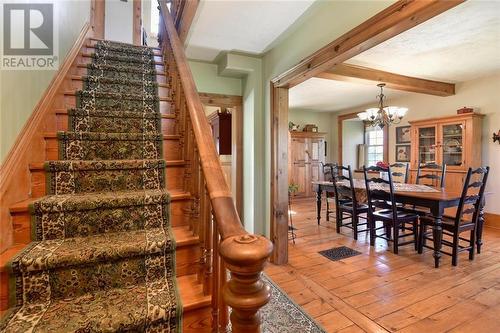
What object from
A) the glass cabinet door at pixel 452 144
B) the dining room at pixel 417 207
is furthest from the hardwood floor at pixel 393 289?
the glass cabinet door at pixel 452 144

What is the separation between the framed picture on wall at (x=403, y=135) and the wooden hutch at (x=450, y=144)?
0.58m

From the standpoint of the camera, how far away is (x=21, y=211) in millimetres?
1265

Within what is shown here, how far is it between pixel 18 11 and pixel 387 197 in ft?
12.6

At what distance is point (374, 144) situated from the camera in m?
7.29

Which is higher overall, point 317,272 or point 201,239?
point 201,239

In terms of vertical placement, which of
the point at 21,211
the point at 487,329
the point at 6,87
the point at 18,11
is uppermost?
the point at 18,11

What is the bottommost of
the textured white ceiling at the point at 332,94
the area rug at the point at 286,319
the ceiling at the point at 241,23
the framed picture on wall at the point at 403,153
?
the area rug at the point at 286,319

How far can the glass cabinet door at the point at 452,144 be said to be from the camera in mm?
4293

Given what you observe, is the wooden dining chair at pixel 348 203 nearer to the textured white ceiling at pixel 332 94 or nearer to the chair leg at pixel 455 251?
the chair leg at pixel 455 251

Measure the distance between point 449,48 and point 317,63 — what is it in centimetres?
198

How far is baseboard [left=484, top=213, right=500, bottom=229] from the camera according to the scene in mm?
4050

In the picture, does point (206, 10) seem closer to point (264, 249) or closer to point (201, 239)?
point (201, 239)

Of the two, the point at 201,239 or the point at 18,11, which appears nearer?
the point at 201,239

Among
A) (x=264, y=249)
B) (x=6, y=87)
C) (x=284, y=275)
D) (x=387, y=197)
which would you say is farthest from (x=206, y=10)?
(x=387, y=197)
